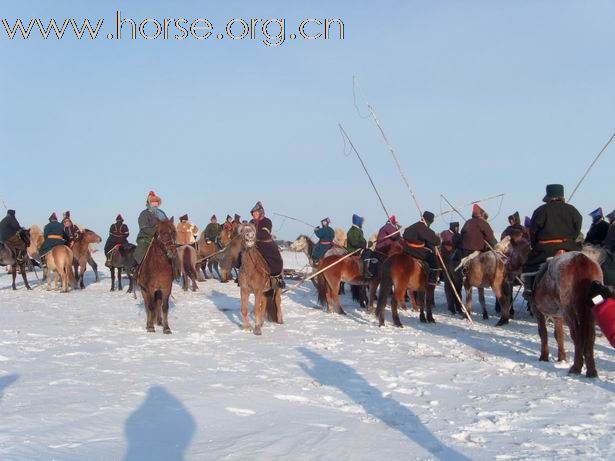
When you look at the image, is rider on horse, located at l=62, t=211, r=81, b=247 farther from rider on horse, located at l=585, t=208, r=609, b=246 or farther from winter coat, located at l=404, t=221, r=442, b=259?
rider on horse, located at l=585, t=208, r=609, b=246

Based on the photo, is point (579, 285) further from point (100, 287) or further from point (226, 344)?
point (100, 287)

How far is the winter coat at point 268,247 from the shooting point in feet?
39.3

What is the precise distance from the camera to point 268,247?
1209cm

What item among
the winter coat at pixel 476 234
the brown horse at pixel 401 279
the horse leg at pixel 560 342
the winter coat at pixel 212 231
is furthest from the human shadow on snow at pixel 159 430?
the winter coat at pixel 212 231

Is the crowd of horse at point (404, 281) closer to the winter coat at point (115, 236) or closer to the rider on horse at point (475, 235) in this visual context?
the rider on horse at point (475, 235)

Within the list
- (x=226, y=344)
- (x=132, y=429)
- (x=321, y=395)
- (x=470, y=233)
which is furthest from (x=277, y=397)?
(x=470, y=233)

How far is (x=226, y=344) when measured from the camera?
9.93 m

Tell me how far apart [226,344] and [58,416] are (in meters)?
4.76

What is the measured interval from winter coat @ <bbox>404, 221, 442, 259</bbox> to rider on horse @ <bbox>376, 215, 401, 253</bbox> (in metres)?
1.62

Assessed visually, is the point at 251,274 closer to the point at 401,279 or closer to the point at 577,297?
the point at 401,279

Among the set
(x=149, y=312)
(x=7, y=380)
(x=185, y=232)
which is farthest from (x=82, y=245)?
(x=7, y=380)

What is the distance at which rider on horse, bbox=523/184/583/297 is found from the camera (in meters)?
8.83

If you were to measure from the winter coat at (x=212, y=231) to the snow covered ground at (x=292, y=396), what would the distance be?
13.2 m

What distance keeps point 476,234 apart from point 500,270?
1.04 m
